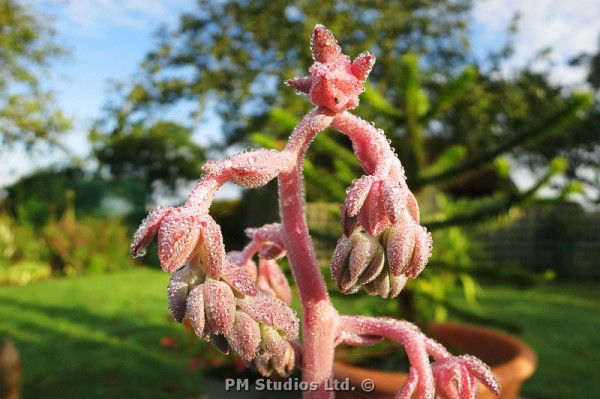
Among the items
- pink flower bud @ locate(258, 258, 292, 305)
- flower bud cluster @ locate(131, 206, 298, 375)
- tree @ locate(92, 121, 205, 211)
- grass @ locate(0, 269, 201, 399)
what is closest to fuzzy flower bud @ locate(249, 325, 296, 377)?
flower bud cluster @ locate(131, 206, 298, 375)

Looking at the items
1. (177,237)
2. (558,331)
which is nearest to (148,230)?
(177,237)

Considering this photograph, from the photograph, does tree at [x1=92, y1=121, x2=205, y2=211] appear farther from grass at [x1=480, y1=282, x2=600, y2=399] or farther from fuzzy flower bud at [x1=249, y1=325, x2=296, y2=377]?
fuzzy flower bud at [x1=249, y1=325, x2=296, y2=377]

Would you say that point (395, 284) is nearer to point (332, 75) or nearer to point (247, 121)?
point (332, 75)

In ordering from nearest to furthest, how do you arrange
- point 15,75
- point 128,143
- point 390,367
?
point 390,367
point 15,75
point 128,143

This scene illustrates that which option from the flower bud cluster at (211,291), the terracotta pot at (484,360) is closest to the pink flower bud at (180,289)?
the flower bud cluster at (211,291)

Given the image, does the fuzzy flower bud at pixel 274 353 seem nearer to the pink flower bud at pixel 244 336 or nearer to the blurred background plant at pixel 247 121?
the pink flower bud at pixel 244 336

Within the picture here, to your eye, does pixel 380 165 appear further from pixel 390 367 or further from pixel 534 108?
pixel 534 108

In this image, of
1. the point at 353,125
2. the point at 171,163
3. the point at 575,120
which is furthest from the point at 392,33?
the point at 353,125
